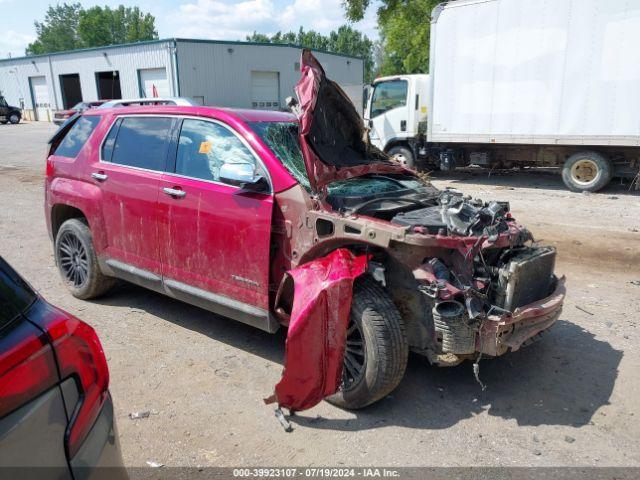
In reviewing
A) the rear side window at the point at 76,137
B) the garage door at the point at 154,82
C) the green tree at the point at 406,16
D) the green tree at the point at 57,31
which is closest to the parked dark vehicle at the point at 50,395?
the rear side window at the point at 76,137

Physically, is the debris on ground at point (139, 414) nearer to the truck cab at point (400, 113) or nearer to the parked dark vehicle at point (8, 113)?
the truck cab at point (400, 113)

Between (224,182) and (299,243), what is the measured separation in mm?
745

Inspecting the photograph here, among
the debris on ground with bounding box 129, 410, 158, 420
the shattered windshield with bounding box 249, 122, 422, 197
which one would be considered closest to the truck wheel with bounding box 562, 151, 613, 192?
the shattered windshield with bounding box 249, 122, 422, 197

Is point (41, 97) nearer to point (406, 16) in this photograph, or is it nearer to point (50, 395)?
point (406, 16)

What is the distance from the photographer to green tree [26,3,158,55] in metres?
91.9

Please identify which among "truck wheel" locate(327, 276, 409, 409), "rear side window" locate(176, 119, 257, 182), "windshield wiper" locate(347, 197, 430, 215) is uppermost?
"rear side window" locate(176, 119, 257, 182)

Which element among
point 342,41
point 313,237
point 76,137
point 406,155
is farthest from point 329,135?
point 342,41

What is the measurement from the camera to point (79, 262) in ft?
17.2

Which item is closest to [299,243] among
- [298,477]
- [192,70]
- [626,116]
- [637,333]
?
[298,477]

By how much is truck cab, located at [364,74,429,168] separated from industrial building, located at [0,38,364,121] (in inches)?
488

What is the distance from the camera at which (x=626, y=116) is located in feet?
34.3

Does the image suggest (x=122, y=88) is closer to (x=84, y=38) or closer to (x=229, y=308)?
(x=229, y=308)

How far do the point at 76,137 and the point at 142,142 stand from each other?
110 cm

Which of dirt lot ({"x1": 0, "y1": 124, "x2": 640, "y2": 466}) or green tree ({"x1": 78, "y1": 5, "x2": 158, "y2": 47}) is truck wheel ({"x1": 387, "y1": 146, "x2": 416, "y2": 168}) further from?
green tree ({"x1": 78, "y1": 5, "x2": 158, "y2": 47})
